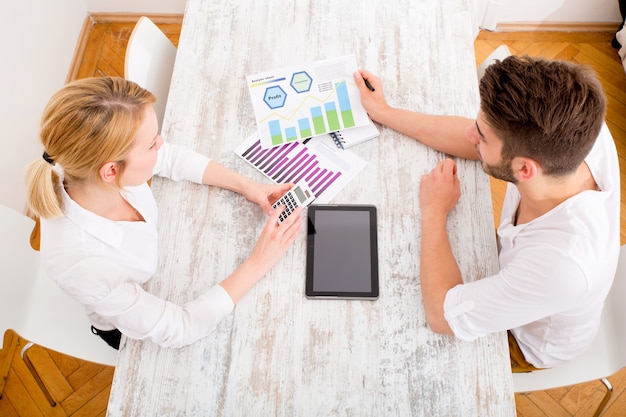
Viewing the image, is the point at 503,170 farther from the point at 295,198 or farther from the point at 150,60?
the point at 150,60

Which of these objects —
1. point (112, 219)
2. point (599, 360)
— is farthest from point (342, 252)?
point (599, 360)


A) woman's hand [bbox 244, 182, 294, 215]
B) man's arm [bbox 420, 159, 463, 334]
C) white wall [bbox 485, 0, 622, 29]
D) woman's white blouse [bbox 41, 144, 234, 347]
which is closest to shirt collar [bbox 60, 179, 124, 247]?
woman's white blouse [bbox 41, 144, 234, 347]

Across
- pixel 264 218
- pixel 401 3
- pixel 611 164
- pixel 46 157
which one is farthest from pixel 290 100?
pixel 611 164

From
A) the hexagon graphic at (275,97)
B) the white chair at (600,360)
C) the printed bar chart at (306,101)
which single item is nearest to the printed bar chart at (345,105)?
the printed bar chart at (306,101)

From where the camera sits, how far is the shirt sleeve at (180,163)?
1291 millimetres

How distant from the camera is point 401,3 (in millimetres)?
1573

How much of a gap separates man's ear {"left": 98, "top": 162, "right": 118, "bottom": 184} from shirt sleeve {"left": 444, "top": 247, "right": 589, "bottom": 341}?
760 mm

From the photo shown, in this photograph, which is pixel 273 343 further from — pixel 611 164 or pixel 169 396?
pixel 611 164

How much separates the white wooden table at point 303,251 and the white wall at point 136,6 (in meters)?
1.30

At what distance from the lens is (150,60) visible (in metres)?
1.53

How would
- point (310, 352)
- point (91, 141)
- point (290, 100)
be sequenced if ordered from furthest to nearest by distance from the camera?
point (290, 100)
point (310, 352)
point (91, 141)

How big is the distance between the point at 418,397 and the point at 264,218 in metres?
0.55

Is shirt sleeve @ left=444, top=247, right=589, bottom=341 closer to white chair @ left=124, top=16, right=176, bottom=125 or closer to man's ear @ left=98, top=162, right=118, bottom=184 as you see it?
man's ear @ left=98, top=162, right=118, bottom=184

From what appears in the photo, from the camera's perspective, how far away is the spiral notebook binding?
4.49 feet
